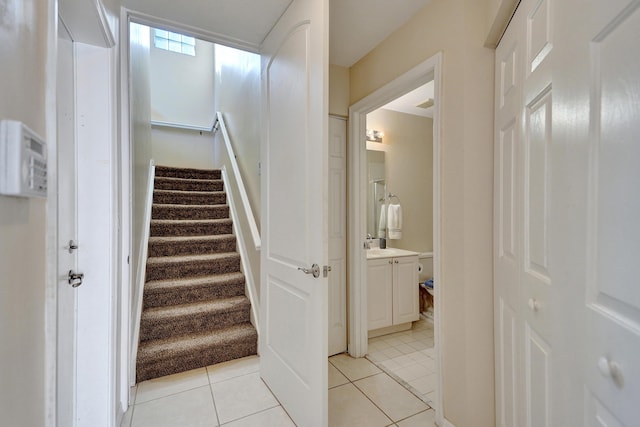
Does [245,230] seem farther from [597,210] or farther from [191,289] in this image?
[597,210]

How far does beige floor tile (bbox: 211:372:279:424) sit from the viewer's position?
5.34 feet

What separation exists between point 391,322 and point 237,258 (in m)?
1.66

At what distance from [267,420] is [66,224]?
4.71 feet

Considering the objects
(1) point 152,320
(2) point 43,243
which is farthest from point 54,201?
(1) point 152,320

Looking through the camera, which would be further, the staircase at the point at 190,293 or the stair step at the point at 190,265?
the stair step at the point at 190,265

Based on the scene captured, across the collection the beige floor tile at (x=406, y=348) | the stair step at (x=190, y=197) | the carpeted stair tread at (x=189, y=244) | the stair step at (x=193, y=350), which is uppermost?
the stair step at (x=190, y=197)

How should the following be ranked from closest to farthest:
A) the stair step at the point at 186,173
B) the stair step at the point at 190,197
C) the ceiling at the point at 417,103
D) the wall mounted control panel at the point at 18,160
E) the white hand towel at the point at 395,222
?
the wall mounted control panel at the point at 18,160, the ceiling at the point at 417,103, the white hand towel at the point at 395,222, the stair step at the point at 190,197, the stair step at the point at 186,173

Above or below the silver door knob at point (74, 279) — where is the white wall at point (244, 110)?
above

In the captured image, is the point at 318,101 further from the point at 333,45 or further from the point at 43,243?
the point at 43,243

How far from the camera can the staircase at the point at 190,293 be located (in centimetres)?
207

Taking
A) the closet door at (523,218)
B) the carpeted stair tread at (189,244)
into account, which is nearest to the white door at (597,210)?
the closet door at (523,218)

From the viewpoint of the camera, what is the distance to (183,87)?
4926mm

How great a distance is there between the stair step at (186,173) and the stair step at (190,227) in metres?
1.08

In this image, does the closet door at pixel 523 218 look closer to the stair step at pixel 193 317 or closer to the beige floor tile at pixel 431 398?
the beige floor tile at pixel 431 398
